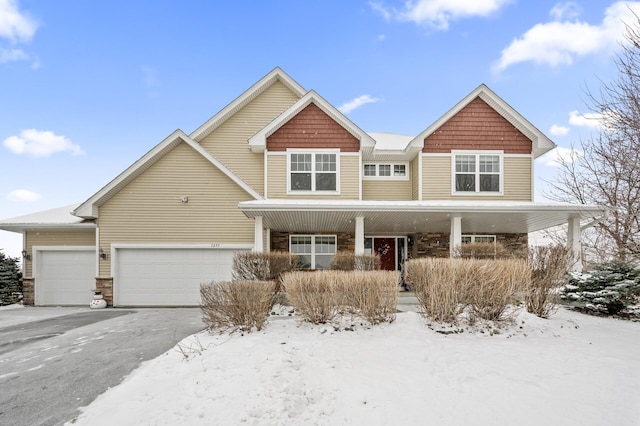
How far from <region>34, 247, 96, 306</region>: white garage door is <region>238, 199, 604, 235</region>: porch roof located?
679 centimetres

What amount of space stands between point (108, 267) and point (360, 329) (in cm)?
940

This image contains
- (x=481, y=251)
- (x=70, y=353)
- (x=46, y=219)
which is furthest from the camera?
(x=46, y=219)

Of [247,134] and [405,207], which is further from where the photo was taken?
[247,134]

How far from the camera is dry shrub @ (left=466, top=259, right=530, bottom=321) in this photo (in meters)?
5.95

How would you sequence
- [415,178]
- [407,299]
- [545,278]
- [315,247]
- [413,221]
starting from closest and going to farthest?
[545,278] → [407,299] → [413,221] → [415,178] → [315,247]

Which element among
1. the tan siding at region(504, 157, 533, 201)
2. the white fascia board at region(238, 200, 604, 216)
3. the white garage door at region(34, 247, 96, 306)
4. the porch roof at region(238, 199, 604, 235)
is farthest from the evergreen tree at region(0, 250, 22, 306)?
the tan siding at region(504, 157, 533, 201)

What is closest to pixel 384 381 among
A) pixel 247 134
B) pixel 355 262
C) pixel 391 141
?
pixel 355 262

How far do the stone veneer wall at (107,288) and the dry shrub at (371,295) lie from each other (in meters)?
8.84

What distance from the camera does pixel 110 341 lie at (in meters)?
6.54

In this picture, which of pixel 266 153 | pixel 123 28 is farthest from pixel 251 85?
pixel 123 28

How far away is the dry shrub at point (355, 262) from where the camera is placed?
28.9 ft

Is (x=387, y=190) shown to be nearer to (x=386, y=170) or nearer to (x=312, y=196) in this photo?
(x=386, y=170)

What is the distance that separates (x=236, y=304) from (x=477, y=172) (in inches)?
410

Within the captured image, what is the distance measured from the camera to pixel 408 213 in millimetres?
10109
